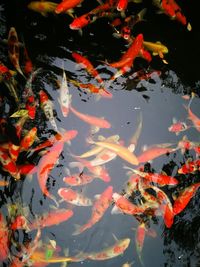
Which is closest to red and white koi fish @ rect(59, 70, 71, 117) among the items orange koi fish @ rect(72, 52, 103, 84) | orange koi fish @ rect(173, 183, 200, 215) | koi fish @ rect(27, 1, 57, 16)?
orange koi fish @ rect(72, 52, 103, 84)

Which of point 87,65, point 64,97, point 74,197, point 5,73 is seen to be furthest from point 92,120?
point 5,73

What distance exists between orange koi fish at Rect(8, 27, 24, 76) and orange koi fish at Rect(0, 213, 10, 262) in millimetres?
1000

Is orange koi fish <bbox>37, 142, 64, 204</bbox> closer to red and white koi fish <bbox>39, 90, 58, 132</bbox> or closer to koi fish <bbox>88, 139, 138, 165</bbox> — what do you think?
red and white koi fish <bbox>39, 90, 58, 132</bbox>

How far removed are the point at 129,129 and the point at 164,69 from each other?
51cm

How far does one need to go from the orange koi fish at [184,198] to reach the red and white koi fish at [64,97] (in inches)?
37.5

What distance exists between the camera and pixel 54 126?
2.14 meters

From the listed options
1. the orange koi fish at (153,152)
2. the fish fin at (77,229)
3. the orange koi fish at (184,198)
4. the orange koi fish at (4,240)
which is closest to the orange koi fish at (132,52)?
the orange koi fish at (153,152)

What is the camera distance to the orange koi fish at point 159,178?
2168 millimetres

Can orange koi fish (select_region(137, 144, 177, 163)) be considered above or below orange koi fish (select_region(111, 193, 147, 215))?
above

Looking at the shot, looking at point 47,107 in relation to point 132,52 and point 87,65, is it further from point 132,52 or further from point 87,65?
point 132,52

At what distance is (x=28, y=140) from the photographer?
2.09 metres

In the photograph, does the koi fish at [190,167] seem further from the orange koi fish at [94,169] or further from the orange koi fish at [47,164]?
the orange koi fish at [47,164]

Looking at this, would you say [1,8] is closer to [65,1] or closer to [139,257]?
[65,1]

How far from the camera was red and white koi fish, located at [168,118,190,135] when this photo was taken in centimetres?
225
